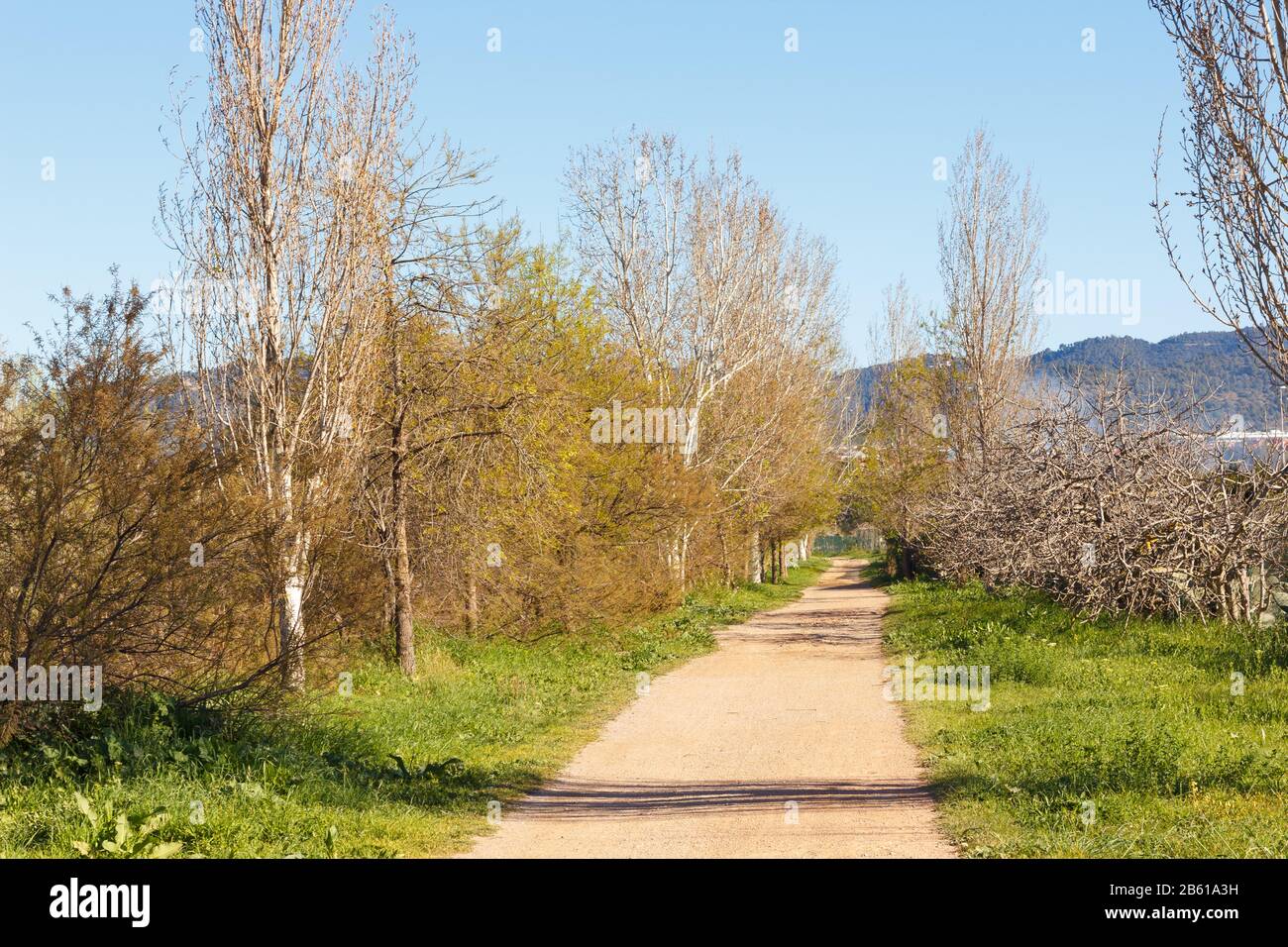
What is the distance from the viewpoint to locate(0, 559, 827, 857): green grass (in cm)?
708

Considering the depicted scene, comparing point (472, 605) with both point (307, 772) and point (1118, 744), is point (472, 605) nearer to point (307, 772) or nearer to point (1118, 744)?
point (307, 772)

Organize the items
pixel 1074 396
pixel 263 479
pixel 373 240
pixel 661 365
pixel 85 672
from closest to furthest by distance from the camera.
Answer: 1. pixel 85 672
2. pixel 263 479
3. pixel 373 240
4. pixel 1074 396
5. pixel 661 365

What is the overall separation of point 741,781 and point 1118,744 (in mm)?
3250

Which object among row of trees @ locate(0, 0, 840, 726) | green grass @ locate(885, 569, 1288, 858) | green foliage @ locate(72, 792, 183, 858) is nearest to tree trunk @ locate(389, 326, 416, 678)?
row of trees @ locate(0, 0, 840, 726)

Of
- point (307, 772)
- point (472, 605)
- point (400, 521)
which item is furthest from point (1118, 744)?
point (472, 605)

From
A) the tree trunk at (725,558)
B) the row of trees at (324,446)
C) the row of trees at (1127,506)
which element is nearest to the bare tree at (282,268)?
the row of trees at (324,446)

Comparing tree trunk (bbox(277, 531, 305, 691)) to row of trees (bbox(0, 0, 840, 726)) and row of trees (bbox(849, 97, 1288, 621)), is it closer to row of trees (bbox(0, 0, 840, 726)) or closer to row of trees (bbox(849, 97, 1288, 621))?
row of trees (bbox(0, 0, 840, 726))

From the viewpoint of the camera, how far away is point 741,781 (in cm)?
991

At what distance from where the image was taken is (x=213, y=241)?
546 inches

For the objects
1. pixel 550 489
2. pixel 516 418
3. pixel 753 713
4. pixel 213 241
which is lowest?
pixel 753 713

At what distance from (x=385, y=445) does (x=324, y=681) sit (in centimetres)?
542

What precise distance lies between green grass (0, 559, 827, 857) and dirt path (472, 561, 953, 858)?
48cm
